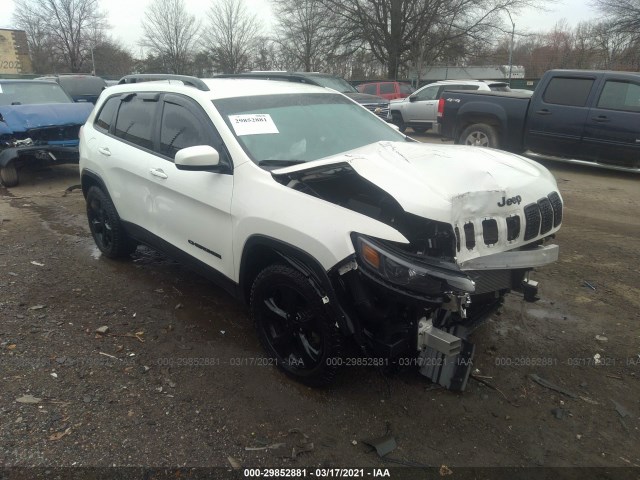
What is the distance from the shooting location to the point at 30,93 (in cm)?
977

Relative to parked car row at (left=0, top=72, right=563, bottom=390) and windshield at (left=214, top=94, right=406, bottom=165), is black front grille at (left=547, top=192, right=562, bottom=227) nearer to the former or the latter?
parked car row at (left=0, top=72, right=563, bottom=390)

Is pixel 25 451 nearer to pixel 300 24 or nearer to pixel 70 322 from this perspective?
pixel 70 322

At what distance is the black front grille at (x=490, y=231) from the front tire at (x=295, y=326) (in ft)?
3.18

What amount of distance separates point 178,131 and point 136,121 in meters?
0.81

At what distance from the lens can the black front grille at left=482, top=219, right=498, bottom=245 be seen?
2701mm

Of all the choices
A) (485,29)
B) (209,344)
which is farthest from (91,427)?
(485,29)

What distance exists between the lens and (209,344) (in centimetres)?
357

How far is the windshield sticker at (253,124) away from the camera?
132 inches

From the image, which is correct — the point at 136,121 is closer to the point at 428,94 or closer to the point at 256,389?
the point at 256,389

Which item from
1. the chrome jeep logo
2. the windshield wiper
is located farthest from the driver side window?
the chrome jeep logo

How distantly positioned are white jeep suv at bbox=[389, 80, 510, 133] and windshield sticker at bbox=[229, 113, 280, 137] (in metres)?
12.6

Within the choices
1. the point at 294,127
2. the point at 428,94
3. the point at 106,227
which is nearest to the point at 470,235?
the point at 294,127

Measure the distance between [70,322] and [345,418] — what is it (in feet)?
7.87

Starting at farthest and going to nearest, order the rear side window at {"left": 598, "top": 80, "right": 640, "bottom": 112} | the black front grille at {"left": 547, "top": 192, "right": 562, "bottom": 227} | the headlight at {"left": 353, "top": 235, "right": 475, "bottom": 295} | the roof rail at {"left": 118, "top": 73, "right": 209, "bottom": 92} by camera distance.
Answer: the rear side window at {"left": 598, "top": 80, "right": 640, "bottom": 112} < the roof rail at {"left": 118, "top": 73, "right": 209, "bottom": 92} < the black front grille at {"left": 547, "top": 192, "right": 562, "bottom": 227} < the headlight at {"left": 353, "top": 235, "right": 475, "bottom": 295}
